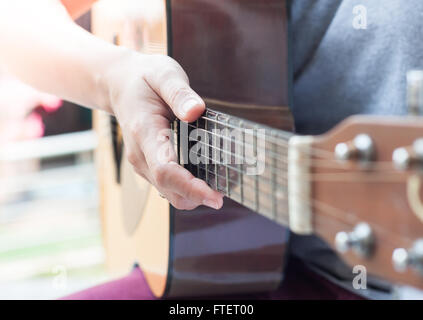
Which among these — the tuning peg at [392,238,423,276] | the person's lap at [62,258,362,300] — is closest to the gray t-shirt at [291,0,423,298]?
the person's lap at [62,258,362,300]

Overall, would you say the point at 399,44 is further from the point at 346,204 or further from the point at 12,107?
the point at 12,107

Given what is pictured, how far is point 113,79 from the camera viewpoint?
0.59m

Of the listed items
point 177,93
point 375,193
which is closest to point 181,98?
point 177,93

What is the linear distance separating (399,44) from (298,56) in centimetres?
13

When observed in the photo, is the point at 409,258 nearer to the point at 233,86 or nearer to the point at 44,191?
the point at 233,86

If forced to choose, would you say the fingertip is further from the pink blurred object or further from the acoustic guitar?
the pink blurred object

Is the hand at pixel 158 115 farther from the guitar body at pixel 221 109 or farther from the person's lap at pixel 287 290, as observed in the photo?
the person's lap at pixel 287 290

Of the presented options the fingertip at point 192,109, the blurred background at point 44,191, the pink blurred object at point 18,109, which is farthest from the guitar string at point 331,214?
the pink blurred object at point 18,109

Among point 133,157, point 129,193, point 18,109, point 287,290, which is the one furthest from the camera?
point 18,109

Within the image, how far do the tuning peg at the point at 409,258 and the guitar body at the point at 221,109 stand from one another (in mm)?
308

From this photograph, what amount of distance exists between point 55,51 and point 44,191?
3.89 ft

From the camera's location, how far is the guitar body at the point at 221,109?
604 mm

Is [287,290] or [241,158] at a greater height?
[241,158]

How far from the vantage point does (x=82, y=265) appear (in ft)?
5.11
